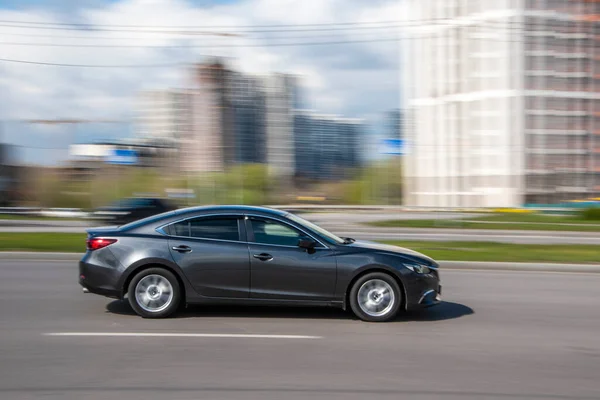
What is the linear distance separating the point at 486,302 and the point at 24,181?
42965mm

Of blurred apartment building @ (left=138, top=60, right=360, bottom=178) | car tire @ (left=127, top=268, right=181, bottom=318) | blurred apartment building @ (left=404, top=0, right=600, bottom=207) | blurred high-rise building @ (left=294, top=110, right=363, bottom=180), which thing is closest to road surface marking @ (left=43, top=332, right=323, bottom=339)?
car tire @ (left=127, top=268, right=181, bottom=318)

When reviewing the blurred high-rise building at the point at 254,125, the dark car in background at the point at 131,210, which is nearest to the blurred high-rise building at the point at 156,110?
the blurred high-rise building at the point at 254,125

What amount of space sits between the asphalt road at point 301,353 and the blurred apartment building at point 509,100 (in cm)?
6226

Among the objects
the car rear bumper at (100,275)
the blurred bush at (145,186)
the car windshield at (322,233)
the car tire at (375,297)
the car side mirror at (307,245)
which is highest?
the blurred bush at (145,186)

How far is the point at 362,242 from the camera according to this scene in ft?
31.5

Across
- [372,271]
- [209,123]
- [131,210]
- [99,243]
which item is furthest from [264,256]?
[209,123]

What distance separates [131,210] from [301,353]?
2102cm

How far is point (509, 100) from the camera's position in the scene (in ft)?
234

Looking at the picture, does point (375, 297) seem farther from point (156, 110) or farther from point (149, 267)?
point (156, 110)

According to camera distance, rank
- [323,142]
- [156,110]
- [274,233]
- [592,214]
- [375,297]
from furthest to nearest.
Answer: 1. [323,142]
2. [156,110]
3. [592,214]
4. [274,233]
5. [375,297]

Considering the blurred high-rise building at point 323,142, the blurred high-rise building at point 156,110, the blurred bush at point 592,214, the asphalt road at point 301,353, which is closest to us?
the asphalt road at point 301,353

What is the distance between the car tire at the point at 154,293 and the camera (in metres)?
8.88

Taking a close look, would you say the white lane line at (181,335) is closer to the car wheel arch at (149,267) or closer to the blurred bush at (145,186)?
the car wheel arch at (149,267)

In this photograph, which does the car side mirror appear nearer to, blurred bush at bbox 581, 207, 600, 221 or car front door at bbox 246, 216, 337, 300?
car front door at bbox 246, 216, 337, 300
